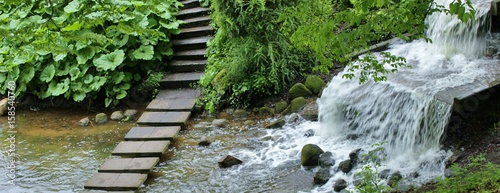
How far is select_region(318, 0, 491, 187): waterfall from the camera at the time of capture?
5852 mm

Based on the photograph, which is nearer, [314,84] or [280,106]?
[280,106]

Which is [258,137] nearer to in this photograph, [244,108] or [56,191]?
[244,108]

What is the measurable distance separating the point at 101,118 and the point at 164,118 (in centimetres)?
125

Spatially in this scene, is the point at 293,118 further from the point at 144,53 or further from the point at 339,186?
the point at 144,53

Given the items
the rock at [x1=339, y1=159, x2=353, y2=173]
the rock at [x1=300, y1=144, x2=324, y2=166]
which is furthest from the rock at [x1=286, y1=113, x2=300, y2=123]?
the rock at [x1=339, y1=159, x2=353, y2=173]

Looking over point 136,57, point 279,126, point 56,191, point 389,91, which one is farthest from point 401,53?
point 56,191

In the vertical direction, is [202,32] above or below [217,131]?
above

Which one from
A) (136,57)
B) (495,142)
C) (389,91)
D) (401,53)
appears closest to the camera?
(495,142)

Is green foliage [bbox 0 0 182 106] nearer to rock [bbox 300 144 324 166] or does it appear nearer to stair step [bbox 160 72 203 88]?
stair step [bbox 160 72 203 88]

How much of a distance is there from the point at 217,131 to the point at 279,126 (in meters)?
0.91

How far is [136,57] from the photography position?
9.16 metres

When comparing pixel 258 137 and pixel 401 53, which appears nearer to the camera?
pixel 258 137

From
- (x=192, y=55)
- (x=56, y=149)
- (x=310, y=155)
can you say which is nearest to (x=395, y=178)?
(x=310, y=155)

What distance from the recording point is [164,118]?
802 centimetres
